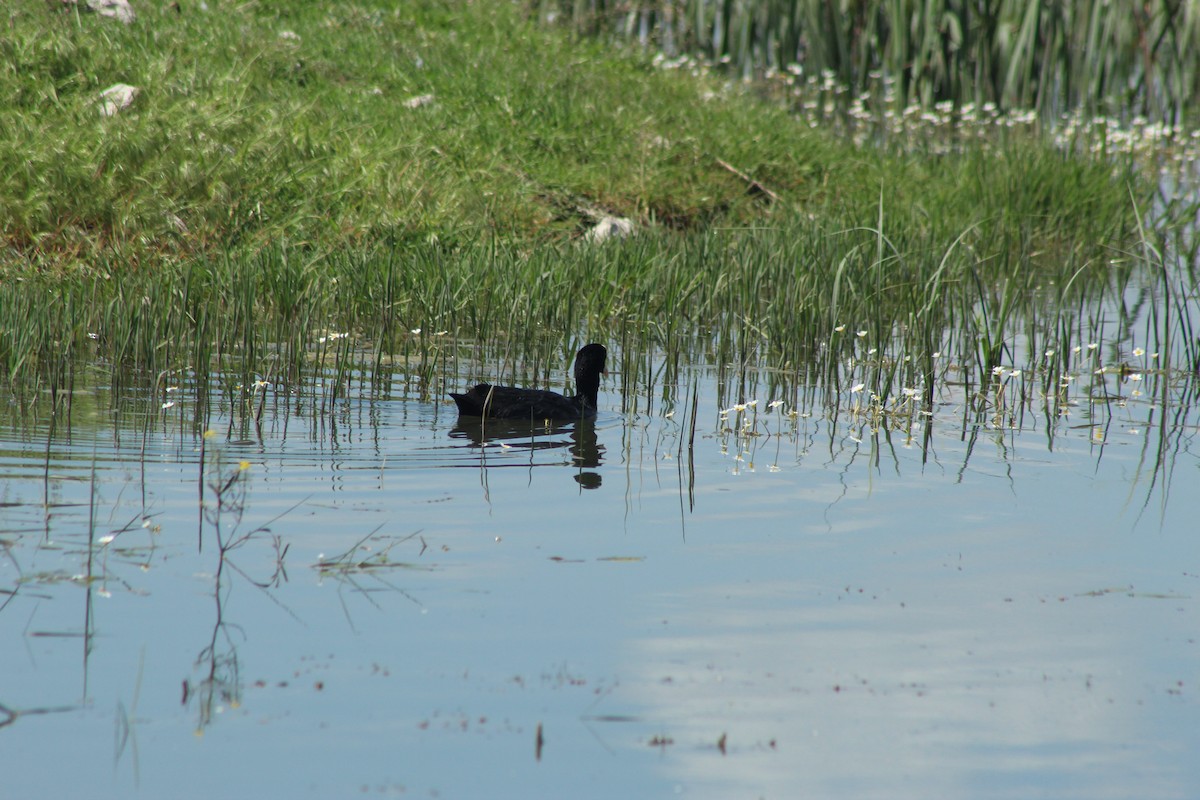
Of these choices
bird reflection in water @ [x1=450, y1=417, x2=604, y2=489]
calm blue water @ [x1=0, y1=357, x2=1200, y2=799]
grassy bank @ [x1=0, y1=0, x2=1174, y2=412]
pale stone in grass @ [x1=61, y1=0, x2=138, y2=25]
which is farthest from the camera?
pale stone in grass @ [x1=61, y1=0, x2=138, y2=25]

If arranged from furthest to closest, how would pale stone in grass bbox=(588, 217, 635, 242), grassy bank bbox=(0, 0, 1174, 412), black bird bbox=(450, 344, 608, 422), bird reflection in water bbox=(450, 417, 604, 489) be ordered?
pale stone in grass bbox=(588, 217, 635, 242), grassy bank bbox=(0, 0, 1174, 412), black bird bbox=(450, 344, 608, 422), bird reflection in water bbox=(450, 417, 604, 489)

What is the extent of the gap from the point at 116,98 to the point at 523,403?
6158 mm

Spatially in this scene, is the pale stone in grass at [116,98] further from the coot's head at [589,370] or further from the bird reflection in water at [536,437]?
the bird reflection in water at [536,437]

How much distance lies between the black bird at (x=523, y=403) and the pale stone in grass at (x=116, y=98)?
5.72 m

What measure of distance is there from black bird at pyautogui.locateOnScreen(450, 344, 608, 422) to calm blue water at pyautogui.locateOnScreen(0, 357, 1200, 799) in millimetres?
611

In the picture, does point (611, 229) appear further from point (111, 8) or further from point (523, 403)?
point (111, 8)

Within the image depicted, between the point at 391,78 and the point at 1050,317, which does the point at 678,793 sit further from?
the point at 391,78

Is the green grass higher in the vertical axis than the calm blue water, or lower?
higher

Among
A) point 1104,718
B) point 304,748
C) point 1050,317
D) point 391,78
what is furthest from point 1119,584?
point 391,78

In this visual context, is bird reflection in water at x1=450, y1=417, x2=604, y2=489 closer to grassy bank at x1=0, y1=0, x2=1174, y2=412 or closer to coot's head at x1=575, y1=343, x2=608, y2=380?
coot's head at x1=575, y1=343, x2=608, y2=380

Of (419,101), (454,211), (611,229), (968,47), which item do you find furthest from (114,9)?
(968,47)

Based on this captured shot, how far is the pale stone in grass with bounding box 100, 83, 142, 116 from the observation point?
450 inches

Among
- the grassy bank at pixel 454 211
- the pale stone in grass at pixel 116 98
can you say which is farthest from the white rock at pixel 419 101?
the pale stone in grass at pixel 116 98

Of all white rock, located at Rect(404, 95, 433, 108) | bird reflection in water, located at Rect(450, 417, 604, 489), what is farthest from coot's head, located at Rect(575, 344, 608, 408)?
white rock, located at Rect(404, 95, 433, 108)
